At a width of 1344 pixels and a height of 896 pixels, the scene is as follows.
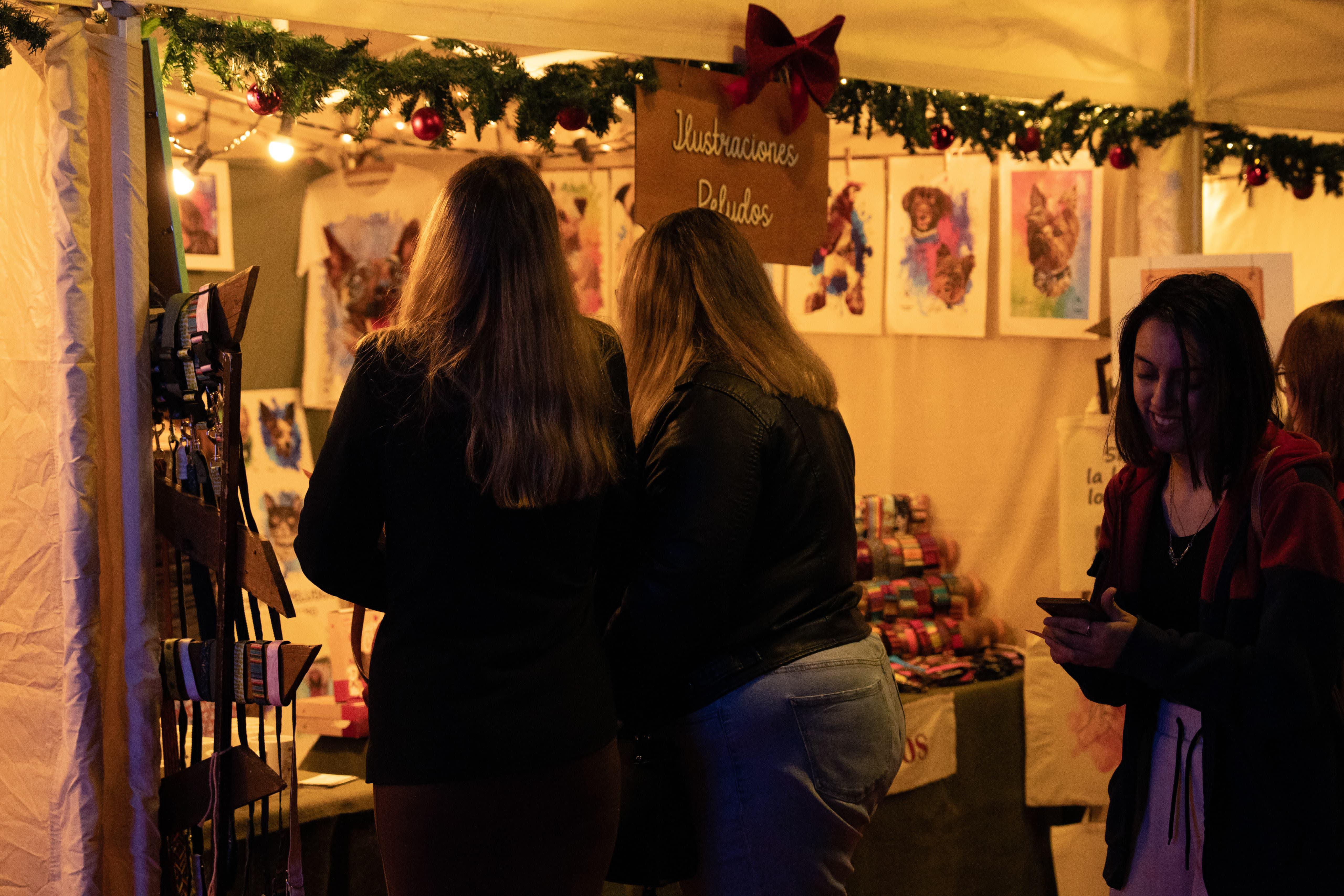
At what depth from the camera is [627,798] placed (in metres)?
1.87

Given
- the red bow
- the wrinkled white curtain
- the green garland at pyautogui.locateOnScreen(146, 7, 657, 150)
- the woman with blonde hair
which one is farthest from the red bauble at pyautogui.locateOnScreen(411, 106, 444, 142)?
the woman with blonde hair

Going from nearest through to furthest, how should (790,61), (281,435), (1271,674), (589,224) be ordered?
1. (1271,674)
2. (790,61)
3. (281,435)
4. (589,224)

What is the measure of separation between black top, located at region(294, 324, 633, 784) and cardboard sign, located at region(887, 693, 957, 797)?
6.37ft

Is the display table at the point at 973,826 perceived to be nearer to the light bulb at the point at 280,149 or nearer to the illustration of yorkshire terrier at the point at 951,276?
the illustration of yorkshire terrier at the point at 951,276

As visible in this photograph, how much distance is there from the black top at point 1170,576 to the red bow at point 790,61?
1595mm

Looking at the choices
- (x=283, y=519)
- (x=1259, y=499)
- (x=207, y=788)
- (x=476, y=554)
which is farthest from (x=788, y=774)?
(x=283, y=519)

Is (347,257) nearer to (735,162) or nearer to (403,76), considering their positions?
(403,76)

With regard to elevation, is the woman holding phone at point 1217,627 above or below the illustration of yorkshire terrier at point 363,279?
below

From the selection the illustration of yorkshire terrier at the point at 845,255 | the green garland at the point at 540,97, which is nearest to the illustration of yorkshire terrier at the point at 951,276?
the illustration of yorkshire terrier at the point at 845,255

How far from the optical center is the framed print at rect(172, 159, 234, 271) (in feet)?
11.8

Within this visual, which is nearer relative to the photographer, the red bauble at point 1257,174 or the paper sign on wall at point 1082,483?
the paper sign on wall at point 1082,483

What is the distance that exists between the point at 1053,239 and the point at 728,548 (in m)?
2.56

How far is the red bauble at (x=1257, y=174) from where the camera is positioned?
3688 mm

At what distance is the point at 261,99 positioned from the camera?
243cm
